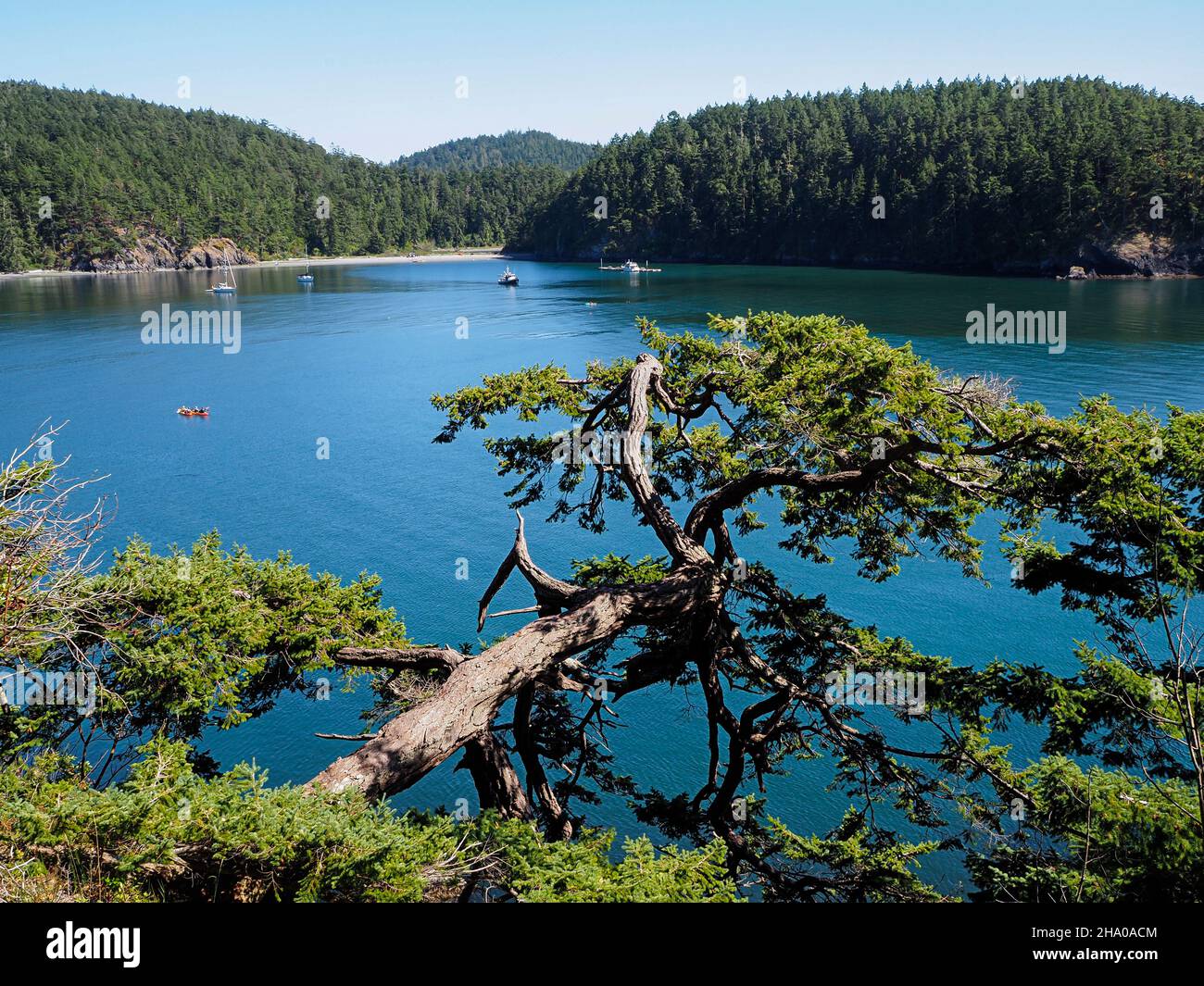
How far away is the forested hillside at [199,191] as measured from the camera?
118 meters

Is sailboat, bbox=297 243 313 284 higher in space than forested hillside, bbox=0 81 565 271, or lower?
lower

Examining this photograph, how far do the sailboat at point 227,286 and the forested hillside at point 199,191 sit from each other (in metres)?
9.27

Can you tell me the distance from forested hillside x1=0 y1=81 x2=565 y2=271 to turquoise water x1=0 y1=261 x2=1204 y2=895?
35829 millimetres

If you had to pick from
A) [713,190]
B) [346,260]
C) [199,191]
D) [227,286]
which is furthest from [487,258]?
[227,286]

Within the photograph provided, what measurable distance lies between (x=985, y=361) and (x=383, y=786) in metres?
43.7

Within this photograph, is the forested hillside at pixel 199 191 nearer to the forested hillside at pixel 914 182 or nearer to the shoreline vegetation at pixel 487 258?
the shoreline vegetation at pixel 487 258

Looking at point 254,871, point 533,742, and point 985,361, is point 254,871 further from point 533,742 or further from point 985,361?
point 985,361

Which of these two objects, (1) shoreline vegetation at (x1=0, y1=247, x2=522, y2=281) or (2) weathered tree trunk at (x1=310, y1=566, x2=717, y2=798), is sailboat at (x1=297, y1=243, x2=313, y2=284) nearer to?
(1) shoreline vegetation at (x1=0, y1=247, x2=522, y2=281)

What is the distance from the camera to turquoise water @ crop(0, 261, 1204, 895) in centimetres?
1883

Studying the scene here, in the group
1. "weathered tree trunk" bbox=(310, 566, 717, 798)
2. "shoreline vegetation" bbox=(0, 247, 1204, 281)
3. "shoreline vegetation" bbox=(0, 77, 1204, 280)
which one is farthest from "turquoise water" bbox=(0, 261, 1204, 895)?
"shoreline vegetation" bbox=(0, 77, 1204, 280)

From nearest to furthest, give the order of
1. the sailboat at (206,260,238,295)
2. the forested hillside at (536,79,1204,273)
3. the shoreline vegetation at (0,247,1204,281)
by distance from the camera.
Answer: the forested hillside at (536,79,1204,273) → the shoreline vegetation at (0,247,1204,281) → the sailboat at (206,260,238,295)

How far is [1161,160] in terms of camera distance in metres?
82.3
